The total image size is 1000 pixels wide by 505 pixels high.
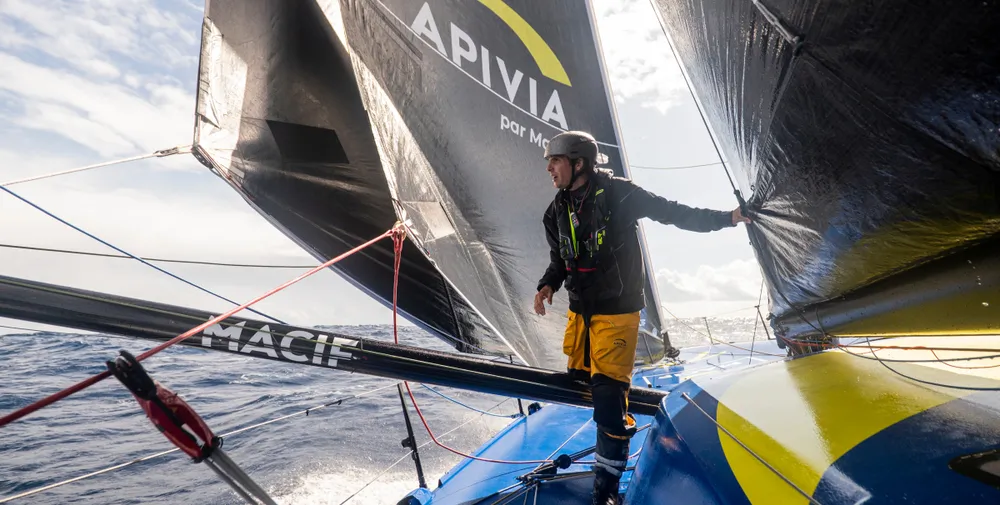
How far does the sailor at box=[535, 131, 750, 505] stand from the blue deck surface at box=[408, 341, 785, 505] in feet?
1.75

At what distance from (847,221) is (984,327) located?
0.52 metres

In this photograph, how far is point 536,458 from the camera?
11.7 ft

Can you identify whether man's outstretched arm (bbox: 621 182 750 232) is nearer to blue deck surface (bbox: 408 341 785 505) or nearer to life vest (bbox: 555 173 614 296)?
life vest (bbox: 555 173 614 296)

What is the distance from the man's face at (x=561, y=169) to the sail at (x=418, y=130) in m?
1.18

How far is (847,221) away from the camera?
1345 millimetres

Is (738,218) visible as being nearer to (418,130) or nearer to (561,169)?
(561,169)

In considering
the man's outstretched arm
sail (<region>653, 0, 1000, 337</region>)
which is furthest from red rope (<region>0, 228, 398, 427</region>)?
sail (<region>653, 0, 1000, 337</region>)

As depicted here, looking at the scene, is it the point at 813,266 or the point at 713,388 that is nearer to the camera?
the point at 813,266

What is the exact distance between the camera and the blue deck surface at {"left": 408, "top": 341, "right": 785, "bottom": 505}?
263 cm

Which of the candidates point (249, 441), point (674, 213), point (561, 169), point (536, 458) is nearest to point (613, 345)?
point (674, 213)

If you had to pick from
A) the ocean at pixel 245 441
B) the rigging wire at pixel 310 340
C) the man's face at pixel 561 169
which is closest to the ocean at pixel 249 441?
the ocean at pixel 245 441

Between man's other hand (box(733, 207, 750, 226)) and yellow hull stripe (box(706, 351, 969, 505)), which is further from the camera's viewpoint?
man's other hand (box(733, 207, 750, 226))

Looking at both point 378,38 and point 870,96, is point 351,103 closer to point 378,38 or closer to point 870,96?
point 378,38

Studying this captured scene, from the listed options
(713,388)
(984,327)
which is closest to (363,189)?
(713,388)
